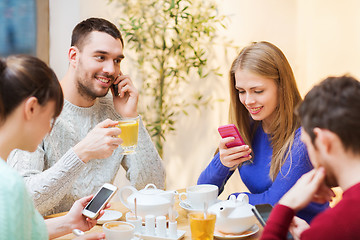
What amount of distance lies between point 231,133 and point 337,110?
2.72 ft

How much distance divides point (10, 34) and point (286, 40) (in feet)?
7.99

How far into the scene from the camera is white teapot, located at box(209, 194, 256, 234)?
1407mm

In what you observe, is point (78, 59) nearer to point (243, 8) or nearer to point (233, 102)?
point (233, 102)

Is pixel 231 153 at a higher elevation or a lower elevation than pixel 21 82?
lower

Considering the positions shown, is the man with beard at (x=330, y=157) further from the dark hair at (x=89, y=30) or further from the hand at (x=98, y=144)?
the dark hair at (x=89, y=30)

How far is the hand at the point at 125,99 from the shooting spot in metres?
2.29

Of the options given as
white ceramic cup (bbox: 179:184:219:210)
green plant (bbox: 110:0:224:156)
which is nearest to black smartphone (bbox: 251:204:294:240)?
white ceramic cup (bbox: 179:184:219:210)

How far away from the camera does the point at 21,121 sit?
1185mm

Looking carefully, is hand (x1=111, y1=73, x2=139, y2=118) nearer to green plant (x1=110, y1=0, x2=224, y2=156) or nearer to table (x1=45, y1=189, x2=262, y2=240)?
table (x1=45, y1=189, x2=262, y2=240)

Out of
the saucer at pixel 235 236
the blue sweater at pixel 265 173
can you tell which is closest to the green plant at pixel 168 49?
the blue sweater at pixel 265 173

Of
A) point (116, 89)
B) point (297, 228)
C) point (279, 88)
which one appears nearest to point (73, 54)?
point (116, 89)

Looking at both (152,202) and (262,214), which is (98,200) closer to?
(152,202)

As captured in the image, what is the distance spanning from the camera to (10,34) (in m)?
2.74

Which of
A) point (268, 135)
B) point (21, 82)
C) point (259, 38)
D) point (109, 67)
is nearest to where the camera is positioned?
point (21, 82)
